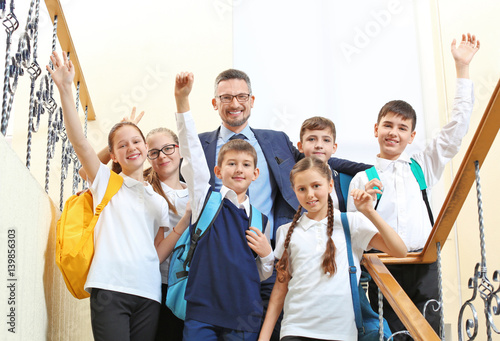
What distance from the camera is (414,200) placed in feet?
8.22

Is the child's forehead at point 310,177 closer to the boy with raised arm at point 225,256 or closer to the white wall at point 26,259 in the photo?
the boy with raised arm at point 225,256

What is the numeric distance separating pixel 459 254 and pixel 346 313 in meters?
3.12

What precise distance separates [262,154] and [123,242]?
0.93m

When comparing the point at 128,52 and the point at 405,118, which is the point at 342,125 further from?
the point at 405,118

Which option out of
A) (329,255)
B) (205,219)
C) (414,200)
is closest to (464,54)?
(414,200)

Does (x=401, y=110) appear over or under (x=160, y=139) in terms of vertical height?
over

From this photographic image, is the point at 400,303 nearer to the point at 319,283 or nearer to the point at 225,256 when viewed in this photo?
the point at 319,283

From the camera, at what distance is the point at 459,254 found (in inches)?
188

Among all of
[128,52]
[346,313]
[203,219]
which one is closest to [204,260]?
[203,219]

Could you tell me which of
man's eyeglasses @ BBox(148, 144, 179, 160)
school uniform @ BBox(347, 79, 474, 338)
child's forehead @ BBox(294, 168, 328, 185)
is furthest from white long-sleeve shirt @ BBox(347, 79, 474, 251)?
man's eyeglasses @ BBox(148, 144, 179, 160)

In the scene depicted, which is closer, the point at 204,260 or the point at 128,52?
the point at 204,260

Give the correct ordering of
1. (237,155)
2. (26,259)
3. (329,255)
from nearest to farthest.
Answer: (26,259) → (329,255) → (237,155)

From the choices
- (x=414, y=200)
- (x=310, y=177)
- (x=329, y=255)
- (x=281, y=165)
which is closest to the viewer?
(x=329, y=255)

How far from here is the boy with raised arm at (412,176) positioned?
2412mm
